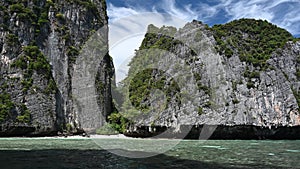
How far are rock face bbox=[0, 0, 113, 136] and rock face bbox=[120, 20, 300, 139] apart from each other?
8013 mm

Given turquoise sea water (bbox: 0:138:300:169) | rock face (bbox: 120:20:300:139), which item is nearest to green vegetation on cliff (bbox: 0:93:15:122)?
rock face (bbox: 120:20:300:139)

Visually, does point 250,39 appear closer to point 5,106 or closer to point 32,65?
point 32,65

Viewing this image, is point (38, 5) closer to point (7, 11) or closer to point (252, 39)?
point (7, 11)

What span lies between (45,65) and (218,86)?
24398mm

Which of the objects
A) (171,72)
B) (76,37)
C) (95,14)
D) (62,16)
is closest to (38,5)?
(62,16)

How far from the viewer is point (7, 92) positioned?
36.6 meters

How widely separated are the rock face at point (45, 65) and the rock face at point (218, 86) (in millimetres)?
8013

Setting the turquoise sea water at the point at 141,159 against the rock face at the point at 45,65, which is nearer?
the turquoise sea water at the point at 141,159

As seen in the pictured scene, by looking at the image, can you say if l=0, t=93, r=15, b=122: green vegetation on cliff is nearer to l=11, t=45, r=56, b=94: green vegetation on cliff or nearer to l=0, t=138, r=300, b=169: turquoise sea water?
l=11, t=45, r=56, b=94: green vegetation on cliff

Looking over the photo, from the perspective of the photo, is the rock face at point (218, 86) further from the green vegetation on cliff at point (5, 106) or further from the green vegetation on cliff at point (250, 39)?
the green vegetation on cliff at point (5, 106)

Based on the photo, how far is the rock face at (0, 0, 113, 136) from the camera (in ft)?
122

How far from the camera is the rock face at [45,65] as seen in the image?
37034 mm

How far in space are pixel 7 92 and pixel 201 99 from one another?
25.1m

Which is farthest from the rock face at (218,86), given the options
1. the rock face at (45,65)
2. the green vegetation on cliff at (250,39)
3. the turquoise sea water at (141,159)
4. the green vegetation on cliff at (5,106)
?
the turquoise sea water at (141,159)
